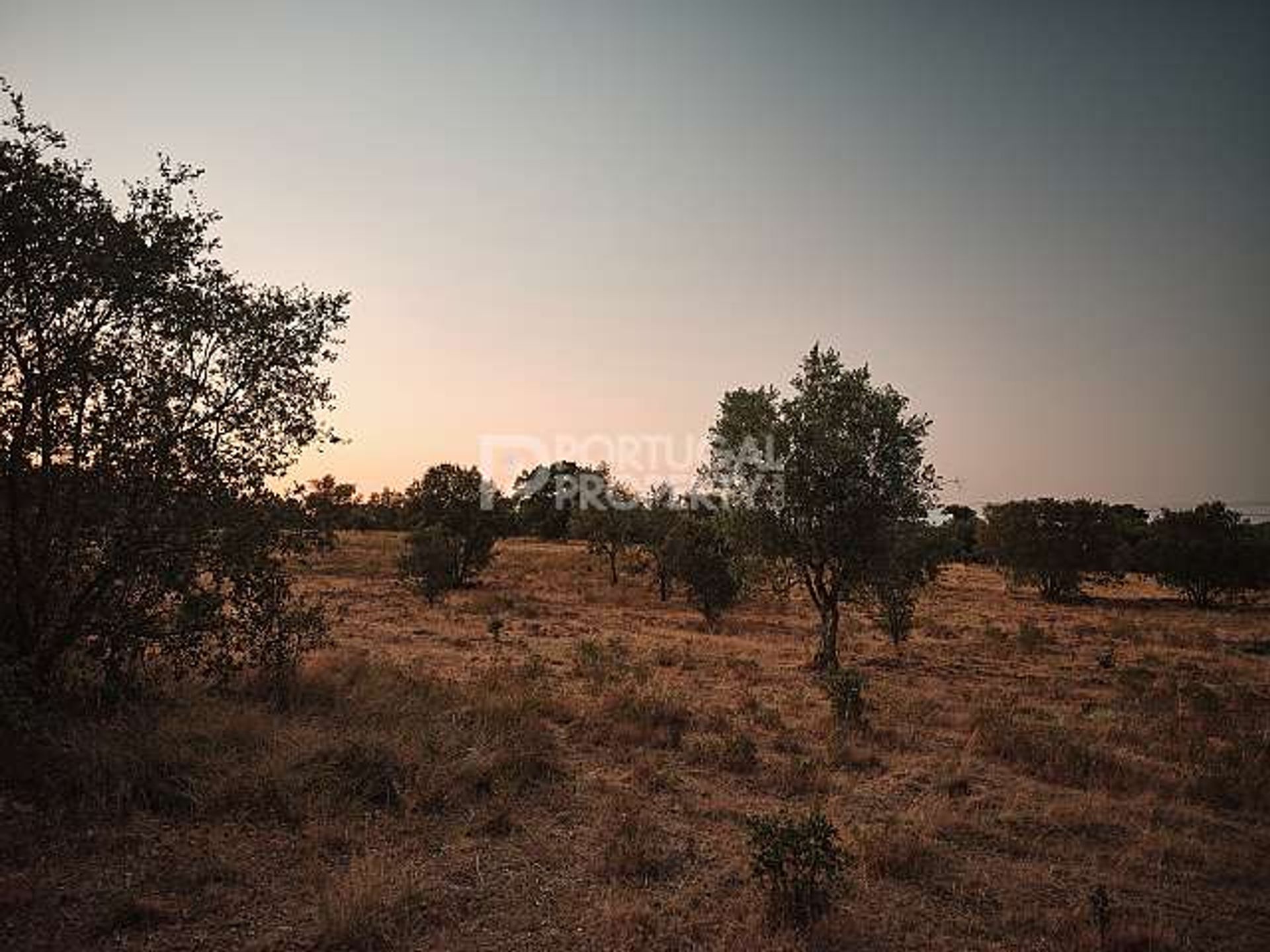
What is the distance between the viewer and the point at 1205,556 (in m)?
52.1

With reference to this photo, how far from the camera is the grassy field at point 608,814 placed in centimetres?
768

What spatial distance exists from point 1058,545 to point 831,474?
43.9m

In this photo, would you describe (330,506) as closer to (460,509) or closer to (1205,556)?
(460,509)

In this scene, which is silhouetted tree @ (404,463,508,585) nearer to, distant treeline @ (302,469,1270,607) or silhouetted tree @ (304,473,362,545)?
distant treeline @ (302,469,1270,607)

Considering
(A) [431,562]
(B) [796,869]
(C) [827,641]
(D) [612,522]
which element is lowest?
(B) [796,869]

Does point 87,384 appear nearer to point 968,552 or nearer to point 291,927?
point 291,927

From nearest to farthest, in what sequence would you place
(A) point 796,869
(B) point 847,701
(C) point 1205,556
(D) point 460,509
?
(A) point 796,869, (B) point 847,701, (D) point 460,509, (C) point 1205,556

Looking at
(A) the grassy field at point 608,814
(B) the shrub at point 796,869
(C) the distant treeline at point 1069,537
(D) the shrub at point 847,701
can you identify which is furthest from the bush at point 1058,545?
(B) the shrub at point 796,869

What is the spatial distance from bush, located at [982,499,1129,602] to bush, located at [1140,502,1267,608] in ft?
9.72

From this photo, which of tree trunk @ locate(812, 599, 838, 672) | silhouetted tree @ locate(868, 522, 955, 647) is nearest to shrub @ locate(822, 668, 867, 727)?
tree trunk @ locate(812, 599, 838, 672)

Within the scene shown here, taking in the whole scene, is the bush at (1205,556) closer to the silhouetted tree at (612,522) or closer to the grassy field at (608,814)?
the grassy field at (608,814)

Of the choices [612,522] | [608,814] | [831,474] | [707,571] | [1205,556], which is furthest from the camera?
[612,522]

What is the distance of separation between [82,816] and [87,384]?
662 cm

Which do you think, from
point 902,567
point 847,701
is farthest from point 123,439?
point 902,567
